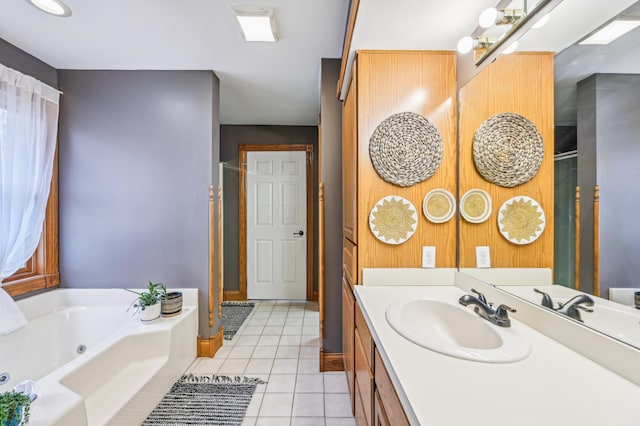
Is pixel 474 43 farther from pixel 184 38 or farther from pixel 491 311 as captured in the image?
pixel 184 38

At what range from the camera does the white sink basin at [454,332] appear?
760 millimetres

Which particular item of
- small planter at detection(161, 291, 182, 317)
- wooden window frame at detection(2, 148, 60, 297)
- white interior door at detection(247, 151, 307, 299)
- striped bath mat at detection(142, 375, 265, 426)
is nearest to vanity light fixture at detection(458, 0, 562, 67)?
striped bath mat at detection(142, 375, 265, 426)

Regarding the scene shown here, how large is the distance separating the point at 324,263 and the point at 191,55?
192 centimetres

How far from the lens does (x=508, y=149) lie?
1.27 metres

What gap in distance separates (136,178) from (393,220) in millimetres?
2172

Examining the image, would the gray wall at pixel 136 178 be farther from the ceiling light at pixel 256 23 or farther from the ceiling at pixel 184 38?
the ceiling light at pixel 256 23

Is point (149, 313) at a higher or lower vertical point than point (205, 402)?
higher

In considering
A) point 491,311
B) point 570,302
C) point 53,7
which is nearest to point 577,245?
point 570,302

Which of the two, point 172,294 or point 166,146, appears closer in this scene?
point 172,294

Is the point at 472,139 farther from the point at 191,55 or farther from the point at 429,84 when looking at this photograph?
the point at 191,55

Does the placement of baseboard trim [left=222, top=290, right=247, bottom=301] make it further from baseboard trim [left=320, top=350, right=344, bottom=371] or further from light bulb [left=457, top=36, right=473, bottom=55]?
light bulb [left=457, top=36, right=473, bottom=55]

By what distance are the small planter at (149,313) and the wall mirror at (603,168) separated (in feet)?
7.62

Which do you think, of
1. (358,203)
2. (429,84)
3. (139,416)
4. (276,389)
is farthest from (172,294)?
(429,84)

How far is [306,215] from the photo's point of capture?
3.71 m
